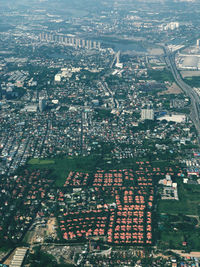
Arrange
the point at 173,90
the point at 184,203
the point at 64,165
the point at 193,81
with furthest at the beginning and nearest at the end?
the point at 193,81
the point at 173,90
the point at 64,165
the point at 184,203

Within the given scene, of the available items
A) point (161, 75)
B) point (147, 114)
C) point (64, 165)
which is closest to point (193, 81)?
point (161, 75)

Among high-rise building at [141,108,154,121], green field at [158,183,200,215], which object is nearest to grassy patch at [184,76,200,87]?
high-rise building at [141,108,154,121]

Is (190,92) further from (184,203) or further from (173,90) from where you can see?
(184,203)

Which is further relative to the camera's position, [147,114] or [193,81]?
[193,81]

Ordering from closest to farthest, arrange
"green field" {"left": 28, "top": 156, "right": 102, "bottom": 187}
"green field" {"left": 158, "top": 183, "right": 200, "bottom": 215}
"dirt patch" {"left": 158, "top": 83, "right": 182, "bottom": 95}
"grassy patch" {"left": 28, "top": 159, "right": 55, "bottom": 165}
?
"green field" {"left": 158, "top": 183, "right": 200, "bottom": 215}
"green field" {"left": 28, "top": 156, "right": 102, "bottom": 187}
"grassy patch" {"left": 28, "top": 159, "right": 55, "bottom": 165}
"dirt patch" {"left": 158, "top": 83, "right": 182, "bottom": 95}

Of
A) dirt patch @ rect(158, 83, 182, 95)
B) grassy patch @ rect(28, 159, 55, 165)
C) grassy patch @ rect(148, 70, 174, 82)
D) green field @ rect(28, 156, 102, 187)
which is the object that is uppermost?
grassy patch @ rect(148, 70, 174, 82)

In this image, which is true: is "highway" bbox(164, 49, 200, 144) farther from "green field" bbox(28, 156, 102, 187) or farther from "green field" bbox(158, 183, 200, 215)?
"green field" bbox(28, 156, 102, 187)

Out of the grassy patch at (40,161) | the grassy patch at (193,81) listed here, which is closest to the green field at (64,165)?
the grassy patch at (40,161)

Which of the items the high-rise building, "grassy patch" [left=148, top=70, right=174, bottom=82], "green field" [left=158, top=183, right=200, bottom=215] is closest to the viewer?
"green field" [left=158, top=183, right=200, bottom=215]

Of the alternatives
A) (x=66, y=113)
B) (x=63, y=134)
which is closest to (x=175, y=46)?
(x=66, y=113)

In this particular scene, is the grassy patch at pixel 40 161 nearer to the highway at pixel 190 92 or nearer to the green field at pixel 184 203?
the green field at pixel 184 203

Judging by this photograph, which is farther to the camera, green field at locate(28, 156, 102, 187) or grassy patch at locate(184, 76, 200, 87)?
grassy patch at locate(184, 76, 200, 87)

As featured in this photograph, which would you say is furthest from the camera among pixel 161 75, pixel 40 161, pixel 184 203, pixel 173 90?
pixel 161 75
